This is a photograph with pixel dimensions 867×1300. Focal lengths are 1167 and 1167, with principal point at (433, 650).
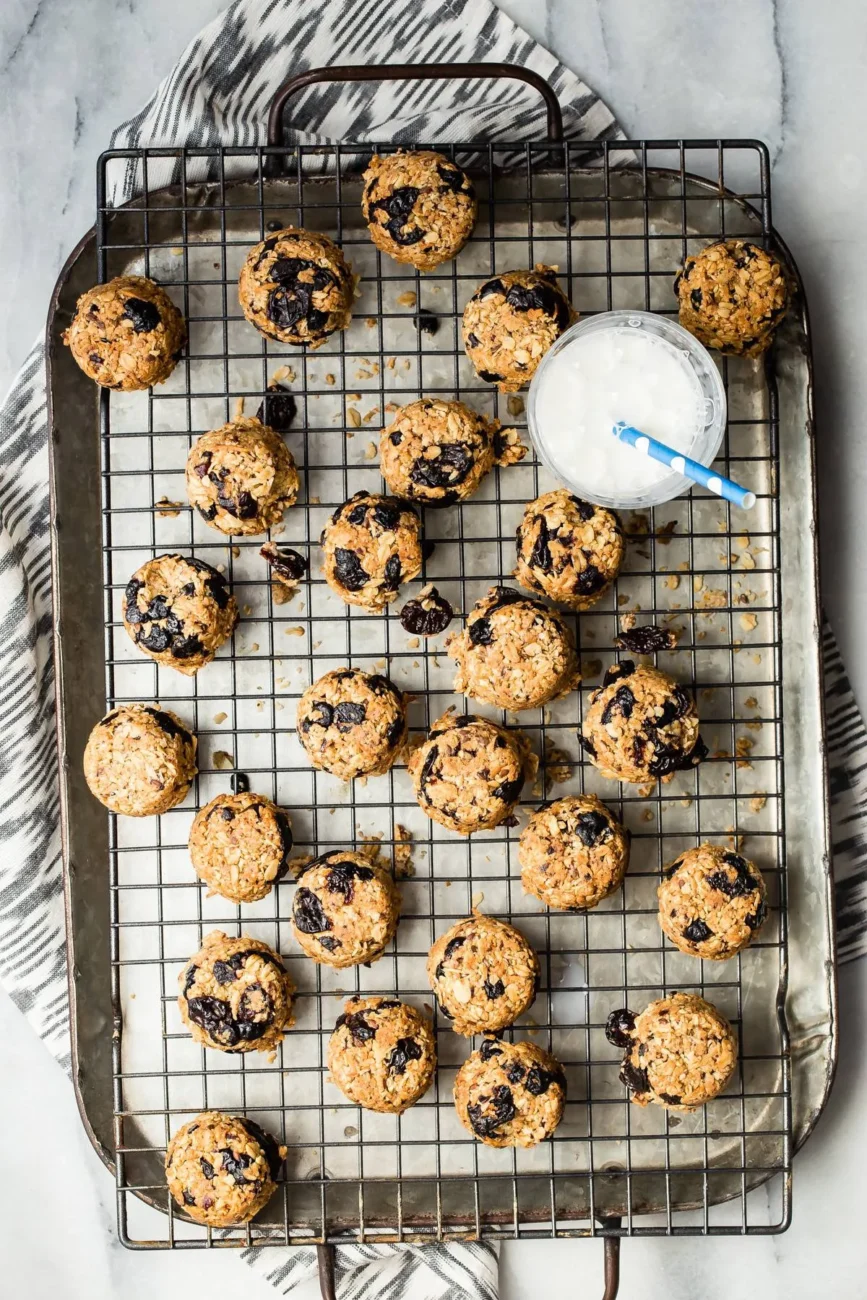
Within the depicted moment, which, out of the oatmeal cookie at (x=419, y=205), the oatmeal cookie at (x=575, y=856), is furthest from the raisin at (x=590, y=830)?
the oatmeal cookie at (x=419, y=205)

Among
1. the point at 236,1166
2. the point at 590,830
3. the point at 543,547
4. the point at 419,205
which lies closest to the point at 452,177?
the point at 419,205

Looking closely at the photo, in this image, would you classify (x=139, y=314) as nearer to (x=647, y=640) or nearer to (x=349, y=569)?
(x=349, y=569)

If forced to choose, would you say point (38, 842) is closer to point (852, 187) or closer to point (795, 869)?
point (795, 869)

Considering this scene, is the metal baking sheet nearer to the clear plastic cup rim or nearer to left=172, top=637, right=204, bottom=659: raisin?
left=172, top=637, right=204, bottom=659: raisin

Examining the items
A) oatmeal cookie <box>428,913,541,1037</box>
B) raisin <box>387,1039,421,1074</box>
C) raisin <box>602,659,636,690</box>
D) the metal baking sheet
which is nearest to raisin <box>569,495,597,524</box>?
the metal baking sheet

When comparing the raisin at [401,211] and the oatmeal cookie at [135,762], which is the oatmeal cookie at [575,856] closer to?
the oatmeal cookie at [135,762]
